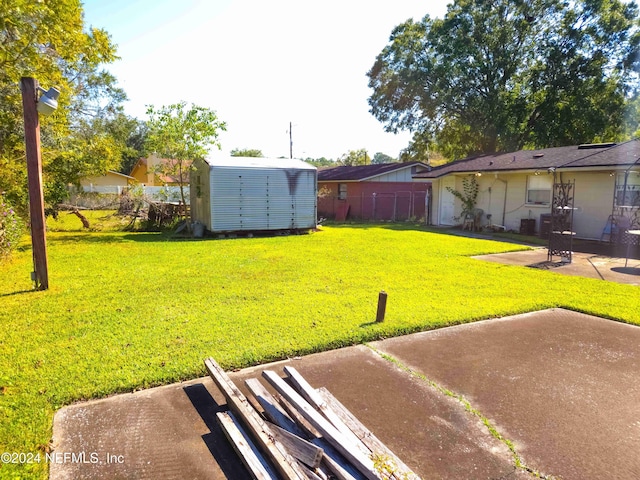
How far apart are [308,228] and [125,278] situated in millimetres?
9110

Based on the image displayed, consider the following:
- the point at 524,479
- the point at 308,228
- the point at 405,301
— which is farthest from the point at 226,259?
the point at 524,479

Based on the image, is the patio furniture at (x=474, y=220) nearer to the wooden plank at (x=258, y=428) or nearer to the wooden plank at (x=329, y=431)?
the wooden plank at (x=329, y=431)

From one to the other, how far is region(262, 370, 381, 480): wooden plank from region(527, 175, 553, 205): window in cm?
1448

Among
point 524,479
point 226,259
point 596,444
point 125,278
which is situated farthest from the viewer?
point 226,259

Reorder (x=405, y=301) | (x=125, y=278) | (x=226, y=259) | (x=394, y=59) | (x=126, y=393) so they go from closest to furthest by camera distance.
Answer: (x=126, y=393)
(x=405, y=301)
(x=125, y=278)
(x=226, y=259)
(x=394, y=59)

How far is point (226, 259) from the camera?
10031 millimetres

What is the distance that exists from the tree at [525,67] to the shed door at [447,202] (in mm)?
8737

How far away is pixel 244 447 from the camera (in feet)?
8.78

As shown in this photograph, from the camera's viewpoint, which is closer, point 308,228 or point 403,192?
point 308,228

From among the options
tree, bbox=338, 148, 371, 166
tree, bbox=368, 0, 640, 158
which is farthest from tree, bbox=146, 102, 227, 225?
tree, bbox=338, 148, 371, 166

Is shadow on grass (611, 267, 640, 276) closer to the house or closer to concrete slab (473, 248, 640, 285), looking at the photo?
concrete slab (473, 248, 640, 285)

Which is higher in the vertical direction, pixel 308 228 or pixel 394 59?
pixel 394 59

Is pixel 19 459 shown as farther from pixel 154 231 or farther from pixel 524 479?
pixel 154 231

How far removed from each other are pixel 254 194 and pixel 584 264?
1031cm
